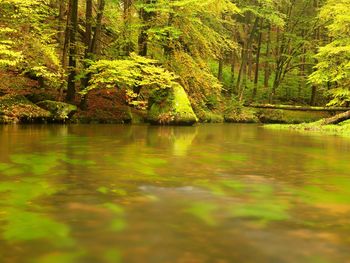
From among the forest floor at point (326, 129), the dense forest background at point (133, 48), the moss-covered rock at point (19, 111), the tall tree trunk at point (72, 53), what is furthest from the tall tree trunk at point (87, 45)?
the forest floor at point (326, 129)

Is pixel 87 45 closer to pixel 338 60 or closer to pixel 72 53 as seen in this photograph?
pixel 72 53

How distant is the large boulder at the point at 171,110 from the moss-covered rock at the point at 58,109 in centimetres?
423

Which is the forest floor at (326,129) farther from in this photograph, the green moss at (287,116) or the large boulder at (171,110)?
the green moss at (287,116)

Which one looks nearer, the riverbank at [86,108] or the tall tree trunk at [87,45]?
the riverbank at [86,108]

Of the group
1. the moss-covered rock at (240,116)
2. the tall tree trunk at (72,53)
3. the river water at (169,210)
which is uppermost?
the tall tree trunk at (72,53)

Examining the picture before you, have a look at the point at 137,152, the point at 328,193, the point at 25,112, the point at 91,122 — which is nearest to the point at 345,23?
the point at 91,122

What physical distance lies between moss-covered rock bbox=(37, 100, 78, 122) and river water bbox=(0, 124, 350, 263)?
34.4ft

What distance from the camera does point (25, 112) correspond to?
1727 cm

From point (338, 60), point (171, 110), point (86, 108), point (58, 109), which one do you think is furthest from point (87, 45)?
point (338, 60)

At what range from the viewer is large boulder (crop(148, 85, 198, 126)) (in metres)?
20.6

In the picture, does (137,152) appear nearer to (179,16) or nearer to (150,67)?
(150,67)

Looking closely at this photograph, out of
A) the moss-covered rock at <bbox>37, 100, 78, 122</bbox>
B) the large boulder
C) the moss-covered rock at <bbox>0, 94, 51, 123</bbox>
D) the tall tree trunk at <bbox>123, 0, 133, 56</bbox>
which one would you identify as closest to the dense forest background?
the tall tree trunk at <bbox>123, 0, 133, 56</bbox>

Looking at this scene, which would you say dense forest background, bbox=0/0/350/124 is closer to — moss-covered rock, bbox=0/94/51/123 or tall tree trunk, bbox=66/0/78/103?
tall tree trunk, bbox=66/0/78/103

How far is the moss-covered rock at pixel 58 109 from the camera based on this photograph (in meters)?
18.1
